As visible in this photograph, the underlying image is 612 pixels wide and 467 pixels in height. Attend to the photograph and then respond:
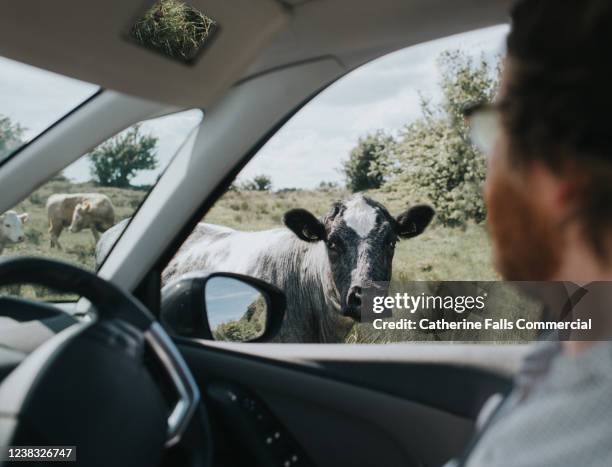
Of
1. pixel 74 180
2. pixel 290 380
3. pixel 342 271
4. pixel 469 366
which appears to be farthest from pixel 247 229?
pixel 469 366

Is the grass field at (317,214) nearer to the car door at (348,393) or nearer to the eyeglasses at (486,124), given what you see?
the car door at (348,393)

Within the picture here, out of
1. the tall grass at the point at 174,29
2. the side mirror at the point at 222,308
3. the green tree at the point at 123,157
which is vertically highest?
the tall grass at the point at 174,29

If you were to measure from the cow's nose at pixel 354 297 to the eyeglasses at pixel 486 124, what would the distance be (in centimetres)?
251

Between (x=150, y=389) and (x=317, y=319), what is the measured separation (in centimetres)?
221

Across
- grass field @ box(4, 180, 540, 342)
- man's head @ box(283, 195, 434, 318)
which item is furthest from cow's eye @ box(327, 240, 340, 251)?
grass field @ box(4, 180, 540, 342)

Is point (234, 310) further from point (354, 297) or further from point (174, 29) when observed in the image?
point (174, 29)

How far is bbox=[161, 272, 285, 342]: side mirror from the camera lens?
2.52 meters

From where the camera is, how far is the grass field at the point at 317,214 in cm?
256

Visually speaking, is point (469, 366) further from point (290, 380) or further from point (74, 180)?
point (74, 180)

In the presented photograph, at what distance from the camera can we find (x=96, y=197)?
2.76 metres

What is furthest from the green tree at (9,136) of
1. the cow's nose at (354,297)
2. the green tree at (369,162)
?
→ the cow's nose at (354,297)

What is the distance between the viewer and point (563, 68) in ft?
2.77

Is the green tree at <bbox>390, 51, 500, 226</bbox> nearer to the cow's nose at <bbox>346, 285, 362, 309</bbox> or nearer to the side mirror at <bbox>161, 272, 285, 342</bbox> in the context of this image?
the cow's nose at <bbox>346, 285, 362, 309</bbox>

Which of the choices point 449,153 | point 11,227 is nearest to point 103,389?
point 11,227
